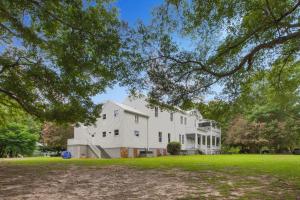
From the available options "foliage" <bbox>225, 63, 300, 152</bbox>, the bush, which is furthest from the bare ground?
"foliage" <bbox>225, 63, 300, 152</bbox>

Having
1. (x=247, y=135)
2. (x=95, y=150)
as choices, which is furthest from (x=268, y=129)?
(x=95, y=150)

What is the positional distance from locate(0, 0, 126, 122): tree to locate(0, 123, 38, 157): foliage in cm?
2772

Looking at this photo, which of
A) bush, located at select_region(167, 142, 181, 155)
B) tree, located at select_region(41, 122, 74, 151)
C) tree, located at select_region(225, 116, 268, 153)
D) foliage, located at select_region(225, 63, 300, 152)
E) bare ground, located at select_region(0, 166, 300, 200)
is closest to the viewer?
bare ground, located at select_region(0, 166, 300, 200)

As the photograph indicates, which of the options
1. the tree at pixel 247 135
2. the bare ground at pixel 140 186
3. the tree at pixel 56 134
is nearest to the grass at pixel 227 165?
the bare ground at pixel 140 186

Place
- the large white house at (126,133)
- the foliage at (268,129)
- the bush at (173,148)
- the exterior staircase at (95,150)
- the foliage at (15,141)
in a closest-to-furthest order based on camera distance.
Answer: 1. the large white house at (126,133)
2. the exterior staircase at (95,150)
3. the bush at (173,148)
4. the foliage at (15,141)
5. the foliage at (268,129)

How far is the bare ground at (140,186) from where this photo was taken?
949 cm

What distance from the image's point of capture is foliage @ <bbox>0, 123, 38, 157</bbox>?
4372cm

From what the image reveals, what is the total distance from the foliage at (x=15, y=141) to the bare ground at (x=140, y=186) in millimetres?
31747

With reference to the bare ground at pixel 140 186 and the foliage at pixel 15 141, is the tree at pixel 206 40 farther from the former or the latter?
the foliage at pixel 15 141

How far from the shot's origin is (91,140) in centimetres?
3981

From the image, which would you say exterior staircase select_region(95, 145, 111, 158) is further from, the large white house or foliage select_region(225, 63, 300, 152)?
foliage select_region(225, 63, 300, 152)

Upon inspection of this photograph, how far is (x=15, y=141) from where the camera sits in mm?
44500

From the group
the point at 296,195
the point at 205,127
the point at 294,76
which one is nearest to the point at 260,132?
the point at 205,127

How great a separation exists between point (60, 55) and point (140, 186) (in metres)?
6.05
